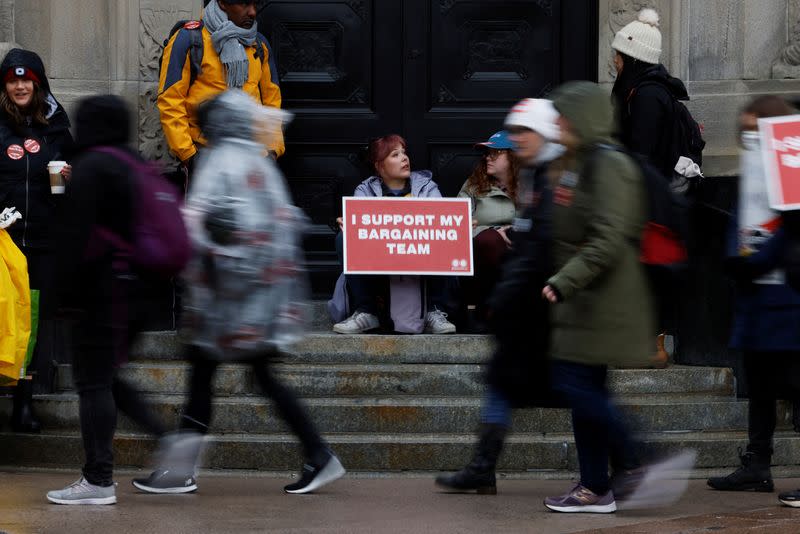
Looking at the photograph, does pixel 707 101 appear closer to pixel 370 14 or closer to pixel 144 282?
pixel 370 14

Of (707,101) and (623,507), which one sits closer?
(623,507)

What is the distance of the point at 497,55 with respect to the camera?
10.9m

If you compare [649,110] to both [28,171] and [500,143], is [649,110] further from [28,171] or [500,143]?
[28,171]

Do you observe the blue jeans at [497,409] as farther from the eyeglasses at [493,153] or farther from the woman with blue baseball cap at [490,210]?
the eyeglasses at [493,153]

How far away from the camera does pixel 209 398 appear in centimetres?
704

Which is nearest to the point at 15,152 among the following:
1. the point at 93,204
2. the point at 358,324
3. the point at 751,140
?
the point at 358,324

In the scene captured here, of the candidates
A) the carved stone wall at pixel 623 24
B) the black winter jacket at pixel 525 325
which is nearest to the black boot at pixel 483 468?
the black winter jacket at pixel 525 325

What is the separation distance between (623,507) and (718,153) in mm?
3952

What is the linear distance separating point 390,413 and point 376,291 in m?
1.36

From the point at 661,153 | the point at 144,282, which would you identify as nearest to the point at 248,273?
the point at 144,282

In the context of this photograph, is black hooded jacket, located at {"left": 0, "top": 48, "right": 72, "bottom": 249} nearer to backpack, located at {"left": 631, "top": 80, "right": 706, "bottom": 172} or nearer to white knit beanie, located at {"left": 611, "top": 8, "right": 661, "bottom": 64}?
white knit beanie, located at {"left": 611, "top": 8, "right": 661, "bottom": 64}

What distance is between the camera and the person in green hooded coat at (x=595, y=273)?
6.51 meters

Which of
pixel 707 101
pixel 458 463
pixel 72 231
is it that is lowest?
pixel 458 463

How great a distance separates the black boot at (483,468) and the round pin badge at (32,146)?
3.17 m
